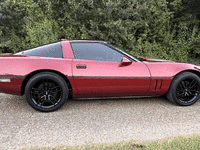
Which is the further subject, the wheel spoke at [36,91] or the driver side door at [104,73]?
the driver side door at [104,73]

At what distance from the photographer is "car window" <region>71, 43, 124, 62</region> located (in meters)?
3.47

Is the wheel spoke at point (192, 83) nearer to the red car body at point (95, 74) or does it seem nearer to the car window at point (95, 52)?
the red car body at point (95, 74)

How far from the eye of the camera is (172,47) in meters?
9.46

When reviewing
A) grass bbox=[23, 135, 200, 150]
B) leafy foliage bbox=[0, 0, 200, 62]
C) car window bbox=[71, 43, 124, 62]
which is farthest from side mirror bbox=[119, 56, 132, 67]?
leafy foliage bbox=[0, 0, 200, 62]

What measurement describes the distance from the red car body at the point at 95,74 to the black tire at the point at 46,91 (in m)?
0.13

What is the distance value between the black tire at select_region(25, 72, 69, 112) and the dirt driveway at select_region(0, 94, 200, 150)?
0.15 metres

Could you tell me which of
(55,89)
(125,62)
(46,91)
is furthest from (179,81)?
(46,91)

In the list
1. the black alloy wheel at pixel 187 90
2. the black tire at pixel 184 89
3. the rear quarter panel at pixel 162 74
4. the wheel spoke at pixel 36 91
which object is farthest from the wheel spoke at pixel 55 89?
the black alloy wheel at pixel 187 90

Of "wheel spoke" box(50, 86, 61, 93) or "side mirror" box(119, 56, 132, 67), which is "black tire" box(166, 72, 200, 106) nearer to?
"side mirror" box(119, 56, 132, 67)

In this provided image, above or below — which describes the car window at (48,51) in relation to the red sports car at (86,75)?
above

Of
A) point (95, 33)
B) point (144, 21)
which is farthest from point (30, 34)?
point (144, 21)

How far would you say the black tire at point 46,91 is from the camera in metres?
3.20

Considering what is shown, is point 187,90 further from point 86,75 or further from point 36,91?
point 36,91

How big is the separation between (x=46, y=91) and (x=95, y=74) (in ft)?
3.01
